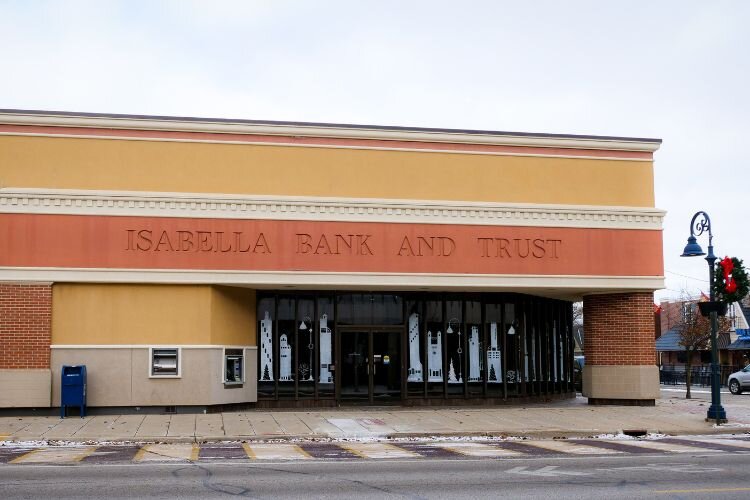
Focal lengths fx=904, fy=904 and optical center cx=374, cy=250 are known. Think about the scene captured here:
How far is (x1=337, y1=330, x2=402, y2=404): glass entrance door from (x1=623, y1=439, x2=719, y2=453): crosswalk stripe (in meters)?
8.75

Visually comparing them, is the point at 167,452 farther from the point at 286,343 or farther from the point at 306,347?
the point at 306,347

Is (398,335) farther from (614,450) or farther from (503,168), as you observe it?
(614,450)

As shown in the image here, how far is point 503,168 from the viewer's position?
2453cm

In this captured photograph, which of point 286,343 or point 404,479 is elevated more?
point 286,343

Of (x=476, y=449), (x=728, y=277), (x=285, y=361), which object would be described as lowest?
(x=476, y=449)

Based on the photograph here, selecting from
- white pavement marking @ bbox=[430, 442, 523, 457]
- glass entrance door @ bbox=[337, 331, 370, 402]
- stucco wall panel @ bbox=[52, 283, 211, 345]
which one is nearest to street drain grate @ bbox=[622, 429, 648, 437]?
white pavement marking @ bbox=[430, 442, 523, 457]

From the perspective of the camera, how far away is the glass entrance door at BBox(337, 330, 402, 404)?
81.9ft

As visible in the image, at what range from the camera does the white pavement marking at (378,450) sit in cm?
1518

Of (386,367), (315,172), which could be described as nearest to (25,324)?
(315,172)

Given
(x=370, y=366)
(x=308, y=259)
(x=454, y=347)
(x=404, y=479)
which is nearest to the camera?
(x=404, y=479)

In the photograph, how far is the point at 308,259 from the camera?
23.1m

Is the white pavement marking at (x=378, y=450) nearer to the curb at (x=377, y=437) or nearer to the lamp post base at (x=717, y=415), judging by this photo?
the curb at (x=377, y=437)

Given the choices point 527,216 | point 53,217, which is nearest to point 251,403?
point 53,217

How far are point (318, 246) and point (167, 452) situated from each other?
868cm
